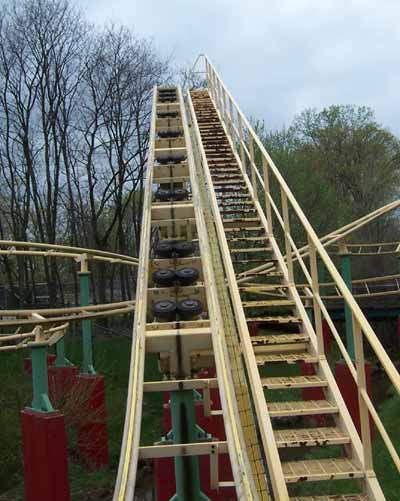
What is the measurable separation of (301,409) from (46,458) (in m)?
4.52

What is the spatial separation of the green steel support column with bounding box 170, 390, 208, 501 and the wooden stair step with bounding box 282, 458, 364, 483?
857 mm

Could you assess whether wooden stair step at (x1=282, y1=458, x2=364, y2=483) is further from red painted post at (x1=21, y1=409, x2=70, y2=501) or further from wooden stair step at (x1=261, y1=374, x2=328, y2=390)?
red painted post at (x1=21, y1=409, x2=70, y2=501)

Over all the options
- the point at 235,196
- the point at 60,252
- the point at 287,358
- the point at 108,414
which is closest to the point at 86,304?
the point at 60,252

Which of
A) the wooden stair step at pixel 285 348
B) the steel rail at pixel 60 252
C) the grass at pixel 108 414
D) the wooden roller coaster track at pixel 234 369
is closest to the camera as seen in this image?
the wooden roller coaster track at pixel 234 369

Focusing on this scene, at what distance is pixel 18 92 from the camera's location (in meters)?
25.0

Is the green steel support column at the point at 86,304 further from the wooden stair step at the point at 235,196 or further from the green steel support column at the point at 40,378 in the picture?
the wooden stair step at the point at 235,196

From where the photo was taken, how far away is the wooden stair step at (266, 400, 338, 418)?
4.56m

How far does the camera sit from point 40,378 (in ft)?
27.1

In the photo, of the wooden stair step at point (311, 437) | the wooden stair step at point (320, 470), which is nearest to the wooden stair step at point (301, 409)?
the wooden stair step at point (311, 437)

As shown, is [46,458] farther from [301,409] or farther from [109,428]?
[109,428]

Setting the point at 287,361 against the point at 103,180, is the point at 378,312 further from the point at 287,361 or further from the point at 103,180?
the point at 287,361

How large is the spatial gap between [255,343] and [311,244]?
4.18 feet

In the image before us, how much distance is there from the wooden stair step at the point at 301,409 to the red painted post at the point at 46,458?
4193 mm

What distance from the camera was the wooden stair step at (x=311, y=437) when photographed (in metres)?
4.25
